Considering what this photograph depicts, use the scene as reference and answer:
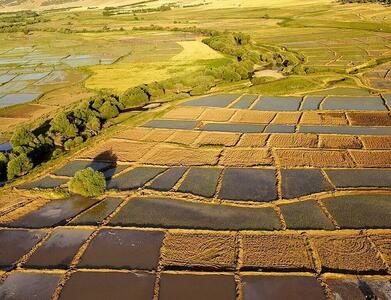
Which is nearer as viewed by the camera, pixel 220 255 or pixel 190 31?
pixel 220 255

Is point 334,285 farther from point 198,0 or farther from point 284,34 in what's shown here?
point 198,0

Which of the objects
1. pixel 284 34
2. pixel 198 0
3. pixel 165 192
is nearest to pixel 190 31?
pixel 284 34

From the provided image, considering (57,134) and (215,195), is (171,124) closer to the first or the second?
(57,134)

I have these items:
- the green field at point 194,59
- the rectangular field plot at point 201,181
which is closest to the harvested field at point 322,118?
the green field at point 194,59

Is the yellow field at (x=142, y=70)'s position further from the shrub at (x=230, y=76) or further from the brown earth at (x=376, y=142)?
the brown earth at (x=376, y=142)

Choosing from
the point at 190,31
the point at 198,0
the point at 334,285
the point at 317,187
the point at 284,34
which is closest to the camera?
the point at 334,285

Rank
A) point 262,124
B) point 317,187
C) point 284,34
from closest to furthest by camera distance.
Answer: point 317,187 → point 262,124 → point 284,34

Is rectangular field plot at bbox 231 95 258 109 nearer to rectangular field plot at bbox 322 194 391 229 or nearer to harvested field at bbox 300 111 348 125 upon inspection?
harvested field at bbox 300 111 348 125
